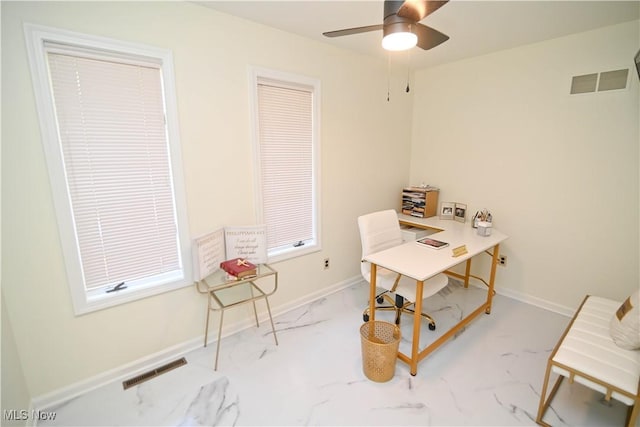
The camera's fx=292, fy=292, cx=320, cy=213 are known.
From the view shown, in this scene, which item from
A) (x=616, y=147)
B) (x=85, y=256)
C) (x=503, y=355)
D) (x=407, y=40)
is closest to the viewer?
(x=407, y=40)

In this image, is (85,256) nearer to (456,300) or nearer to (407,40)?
(407,40)

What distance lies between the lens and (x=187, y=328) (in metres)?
2.23

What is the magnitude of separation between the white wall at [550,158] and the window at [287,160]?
5.48ft

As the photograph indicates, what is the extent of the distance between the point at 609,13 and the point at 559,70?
0.51 meters

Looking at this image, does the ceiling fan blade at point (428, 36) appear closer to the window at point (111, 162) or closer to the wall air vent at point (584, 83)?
the window at point (111, 162)

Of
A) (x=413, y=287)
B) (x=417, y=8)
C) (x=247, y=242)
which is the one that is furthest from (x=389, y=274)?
(x=417, y=8)

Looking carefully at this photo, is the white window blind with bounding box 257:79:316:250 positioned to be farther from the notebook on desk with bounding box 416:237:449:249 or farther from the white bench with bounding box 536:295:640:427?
the white bench with bounding box 536:295:640:427

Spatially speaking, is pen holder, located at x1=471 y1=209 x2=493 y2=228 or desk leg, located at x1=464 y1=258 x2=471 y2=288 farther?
desk leg, located at x1=464 y1=258 x2=471 y2=288

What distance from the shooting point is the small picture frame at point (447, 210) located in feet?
11.1

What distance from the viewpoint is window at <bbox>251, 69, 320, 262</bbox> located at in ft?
8.04

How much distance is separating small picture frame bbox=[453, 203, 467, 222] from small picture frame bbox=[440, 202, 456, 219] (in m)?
0.03

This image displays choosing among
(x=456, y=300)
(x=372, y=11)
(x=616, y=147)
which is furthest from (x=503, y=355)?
(x=372, y=11)

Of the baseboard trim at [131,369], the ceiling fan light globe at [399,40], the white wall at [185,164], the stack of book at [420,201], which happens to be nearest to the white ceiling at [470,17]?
the white wall at [185,164]

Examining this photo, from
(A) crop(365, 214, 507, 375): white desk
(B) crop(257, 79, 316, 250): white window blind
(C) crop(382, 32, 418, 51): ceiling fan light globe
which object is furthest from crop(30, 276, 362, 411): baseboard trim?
(C) crop(382, 32, 418, 51): ceiling fan light globe
